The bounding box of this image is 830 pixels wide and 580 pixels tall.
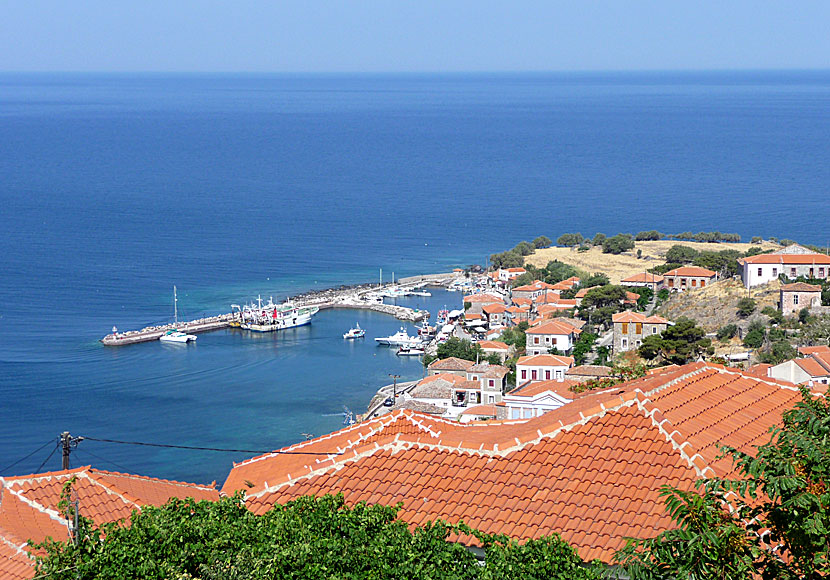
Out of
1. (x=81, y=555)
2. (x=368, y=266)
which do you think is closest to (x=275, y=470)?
(x=81, y=555)

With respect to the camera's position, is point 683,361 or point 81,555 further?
point 683,361

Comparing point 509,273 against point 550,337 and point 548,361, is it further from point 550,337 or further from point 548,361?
point 548,361

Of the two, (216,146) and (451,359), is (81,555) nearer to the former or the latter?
(451,359)

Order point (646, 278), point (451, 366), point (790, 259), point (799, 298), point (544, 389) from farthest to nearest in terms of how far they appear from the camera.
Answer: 1. point (646, 278)
2. point (790, 259)
3. point (451, 366)
4. point (799, 298)
5. point (544, 389)

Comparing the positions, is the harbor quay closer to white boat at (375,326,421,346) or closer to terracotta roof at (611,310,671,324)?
white boat at (375,326,421,346)

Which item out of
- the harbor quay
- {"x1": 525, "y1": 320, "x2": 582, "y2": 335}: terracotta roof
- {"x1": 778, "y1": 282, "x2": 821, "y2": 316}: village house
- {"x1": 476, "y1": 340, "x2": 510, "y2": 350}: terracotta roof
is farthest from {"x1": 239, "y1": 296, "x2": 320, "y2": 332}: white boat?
{"x1": 778, "y1": 282, "x2": 821, "y2": 316}: village house

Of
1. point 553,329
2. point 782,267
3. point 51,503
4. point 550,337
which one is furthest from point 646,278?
point 51,503
